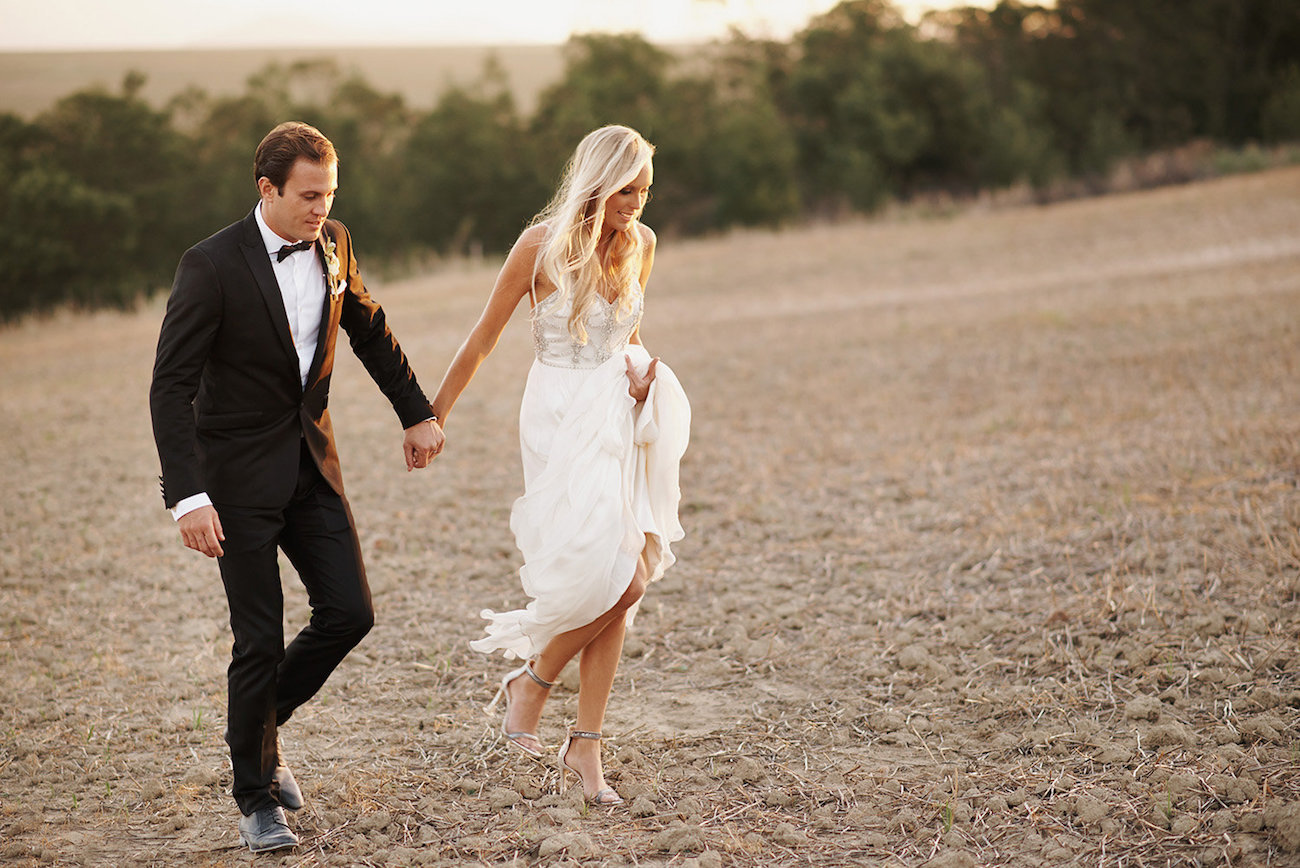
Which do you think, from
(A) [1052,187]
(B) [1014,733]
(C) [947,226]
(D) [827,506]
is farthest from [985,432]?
(A) [1052,187]

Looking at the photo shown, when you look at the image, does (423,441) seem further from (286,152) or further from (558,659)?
(286,152)

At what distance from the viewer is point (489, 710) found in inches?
183

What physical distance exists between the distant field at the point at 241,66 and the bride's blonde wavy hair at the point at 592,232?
69.2 m

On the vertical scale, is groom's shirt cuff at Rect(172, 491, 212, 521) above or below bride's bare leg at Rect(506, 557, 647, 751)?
above

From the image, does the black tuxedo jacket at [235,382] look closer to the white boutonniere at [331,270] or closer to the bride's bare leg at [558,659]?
the white boutonniere at [331,270]

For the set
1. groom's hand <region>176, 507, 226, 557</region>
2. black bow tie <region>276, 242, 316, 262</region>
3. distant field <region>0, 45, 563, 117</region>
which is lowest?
groom's hand <region>176, 507, 226, 557</region>

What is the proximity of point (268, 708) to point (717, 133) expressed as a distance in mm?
42328

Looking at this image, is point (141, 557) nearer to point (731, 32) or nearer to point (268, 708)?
point (268, 708)

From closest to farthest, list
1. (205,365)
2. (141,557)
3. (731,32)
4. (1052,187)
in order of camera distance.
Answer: (205,365), (141,557), (1052,187), (731,32)

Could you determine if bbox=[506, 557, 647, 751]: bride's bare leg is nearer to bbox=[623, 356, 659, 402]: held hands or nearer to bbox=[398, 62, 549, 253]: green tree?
bbox=[623, 356, 659, 402]: held hands

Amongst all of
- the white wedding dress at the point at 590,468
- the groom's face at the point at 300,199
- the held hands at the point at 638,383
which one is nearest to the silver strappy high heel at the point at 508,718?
the white wedding dress at the point at 590,468

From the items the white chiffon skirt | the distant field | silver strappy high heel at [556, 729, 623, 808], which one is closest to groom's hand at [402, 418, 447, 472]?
the white chiffon skirt

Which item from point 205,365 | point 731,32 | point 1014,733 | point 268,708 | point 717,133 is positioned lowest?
point 1014,733

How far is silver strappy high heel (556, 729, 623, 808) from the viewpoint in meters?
4.11
